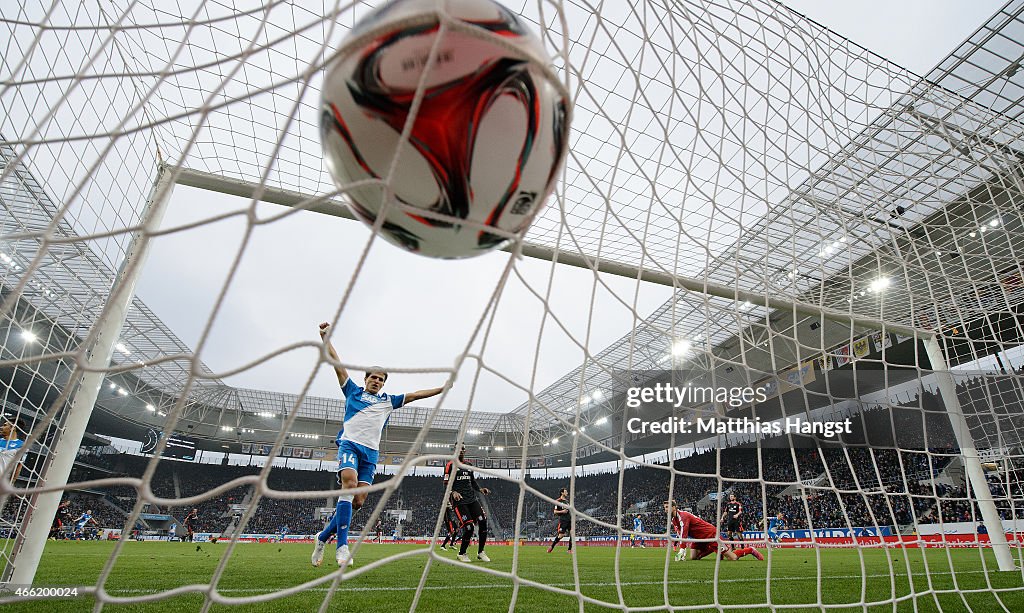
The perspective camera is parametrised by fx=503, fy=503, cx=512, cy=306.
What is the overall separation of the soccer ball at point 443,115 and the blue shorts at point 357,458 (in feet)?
9.86

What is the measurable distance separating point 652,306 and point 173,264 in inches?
993

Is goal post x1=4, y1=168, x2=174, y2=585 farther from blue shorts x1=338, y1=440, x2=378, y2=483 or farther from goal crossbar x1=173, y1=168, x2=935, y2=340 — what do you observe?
blue shorts x1=338, y1=440, x2=378, y2=483

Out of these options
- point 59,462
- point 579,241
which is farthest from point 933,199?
point 59,462

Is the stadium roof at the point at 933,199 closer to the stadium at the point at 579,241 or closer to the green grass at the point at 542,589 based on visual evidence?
the stadium at the point at 579,241

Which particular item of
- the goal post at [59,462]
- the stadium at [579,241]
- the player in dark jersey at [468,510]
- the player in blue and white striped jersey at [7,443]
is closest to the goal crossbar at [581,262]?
the stadium at [579,241]

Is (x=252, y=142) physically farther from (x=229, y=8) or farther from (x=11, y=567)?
(x=11, y=567)

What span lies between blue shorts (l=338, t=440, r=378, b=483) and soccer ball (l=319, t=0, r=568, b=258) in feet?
9.86

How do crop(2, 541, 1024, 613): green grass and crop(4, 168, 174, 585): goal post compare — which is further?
crop(4, 168, 174, 585): goal post

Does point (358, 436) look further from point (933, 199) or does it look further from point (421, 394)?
point (933, 199)

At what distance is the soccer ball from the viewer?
1258 millimetres

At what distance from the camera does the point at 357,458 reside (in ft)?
13.1

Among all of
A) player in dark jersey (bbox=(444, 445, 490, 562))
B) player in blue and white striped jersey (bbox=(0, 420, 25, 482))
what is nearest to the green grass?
player in dark jersey (bbox=(444, 445, 490, 562))

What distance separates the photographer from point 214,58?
14.2 feet

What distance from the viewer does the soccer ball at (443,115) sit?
4.13ft
